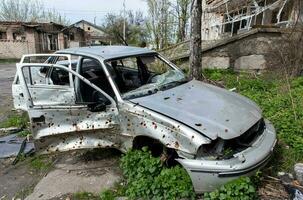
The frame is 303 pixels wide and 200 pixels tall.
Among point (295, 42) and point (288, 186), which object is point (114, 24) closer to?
point (295, 42)

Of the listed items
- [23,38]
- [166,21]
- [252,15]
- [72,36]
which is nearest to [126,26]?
[72,36]

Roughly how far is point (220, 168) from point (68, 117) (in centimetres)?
235

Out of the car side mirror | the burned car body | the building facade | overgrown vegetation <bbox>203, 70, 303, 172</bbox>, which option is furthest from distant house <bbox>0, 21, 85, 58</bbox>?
the car side mirror

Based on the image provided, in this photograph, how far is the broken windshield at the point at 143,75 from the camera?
4.27 m

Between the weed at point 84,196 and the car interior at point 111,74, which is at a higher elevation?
the car interior at point 111,74

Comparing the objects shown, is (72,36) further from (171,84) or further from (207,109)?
(207,109)

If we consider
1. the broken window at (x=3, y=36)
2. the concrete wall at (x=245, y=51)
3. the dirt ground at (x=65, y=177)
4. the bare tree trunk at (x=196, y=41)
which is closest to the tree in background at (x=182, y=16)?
the concrete wall at (x=245, y=51)

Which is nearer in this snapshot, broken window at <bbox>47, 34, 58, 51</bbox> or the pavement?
the pavement

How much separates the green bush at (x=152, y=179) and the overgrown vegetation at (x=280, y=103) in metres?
1.40

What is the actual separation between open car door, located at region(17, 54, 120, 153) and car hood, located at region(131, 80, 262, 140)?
596 mm

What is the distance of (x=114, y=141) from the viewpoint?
4.06m

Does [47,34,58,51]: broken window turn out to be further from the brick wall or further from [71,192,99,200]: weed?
[71,192,99,200]: weed

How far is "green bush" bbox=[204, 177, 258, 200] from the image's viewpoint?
297cm

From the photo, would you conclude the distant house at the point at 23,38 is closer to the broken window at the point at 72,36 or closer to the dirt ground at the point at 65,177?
the broken window at the point at 72,36
